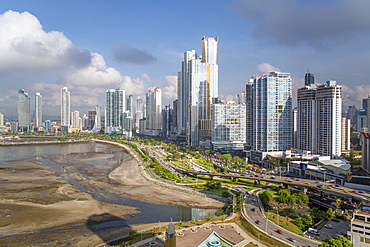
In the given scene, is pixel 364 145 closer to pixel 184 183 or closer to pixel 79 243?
pixel 184 183

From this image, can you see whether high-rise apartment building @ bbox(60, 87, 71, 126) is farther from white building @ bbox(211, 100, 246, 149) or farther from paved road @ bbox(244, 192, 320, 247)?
paved road @ bbox(244, 192, 320, 247)

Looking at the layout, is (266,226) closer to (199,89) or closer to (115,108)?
(199,89)

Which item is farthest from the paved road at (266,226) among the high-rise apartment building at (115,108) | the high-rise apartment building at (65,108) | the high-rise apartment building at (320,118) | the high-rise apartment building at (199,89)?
the high-rise apartment building at (65,108)

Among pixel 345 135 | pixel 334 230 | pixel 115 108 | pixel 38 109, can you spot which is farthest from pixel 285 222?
pixel 38 109

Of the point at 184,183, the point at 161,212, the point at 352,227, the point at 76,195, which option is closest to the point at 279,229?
the point at 352,227

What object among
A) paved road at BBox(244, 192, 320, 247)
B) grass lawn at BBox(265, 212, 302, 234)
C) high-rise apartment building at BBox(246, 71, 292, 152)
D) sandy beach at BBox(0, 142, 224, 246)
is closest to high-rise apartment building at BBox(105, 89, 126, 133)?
sandy beach at BBox(0, 142, 224, 246)

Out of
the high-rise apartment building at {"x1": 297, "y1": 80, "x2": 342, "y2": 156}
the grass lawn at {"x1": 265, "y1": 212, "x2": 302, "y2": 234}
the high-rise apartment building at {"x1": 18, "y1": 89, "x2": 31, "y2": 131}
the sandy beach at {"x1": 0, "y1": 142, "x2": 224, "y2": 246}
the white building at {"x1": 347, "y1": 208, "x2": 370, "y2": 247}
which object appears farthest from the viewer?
the high-rise apartment building at {"x1": 18, "y1": 89, "x2": 31, "y2": 131}

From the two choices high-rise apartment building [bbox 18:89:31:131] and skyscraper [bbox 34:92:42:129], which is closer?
high-rise apartment building [bbox 18:89:31:131]
